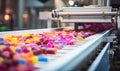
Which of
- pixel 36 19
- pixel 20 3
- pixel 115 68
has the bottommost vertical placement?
pixel 115 68

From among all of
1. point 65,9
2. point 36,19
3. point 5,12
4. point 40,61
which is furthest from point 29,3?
point 40,61

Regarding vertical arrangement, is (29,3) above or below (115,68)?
above

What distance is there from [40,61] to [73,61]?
0.89 feet

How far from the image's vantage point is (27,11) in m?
10.0

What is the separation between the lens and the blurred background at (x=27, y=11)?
7310mm

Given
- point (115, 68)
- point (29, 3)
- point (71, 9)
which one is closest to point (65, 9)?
point (71, 9)

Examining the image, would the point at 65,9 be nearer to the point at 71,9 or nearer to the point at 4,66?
the point at 71,9

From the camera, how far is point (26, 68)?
962 mm

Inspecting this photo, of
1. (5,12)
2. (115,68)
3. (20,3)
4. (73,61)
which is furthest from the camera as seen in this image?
(20,3)

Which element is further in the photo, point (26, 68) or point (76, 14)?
point (76, 14)

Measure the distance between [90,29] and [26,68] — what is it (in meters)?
3.92

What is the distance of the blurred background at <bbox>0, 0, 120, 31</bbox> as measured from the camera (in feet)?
24.0

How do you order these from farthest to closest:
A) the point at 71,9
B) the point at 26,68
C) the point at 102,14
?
1. the point at 71,9
2. the point at 102,14
3. the point at 26,68

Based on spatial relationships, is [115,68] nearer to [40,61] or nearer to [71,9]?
[71,9]
